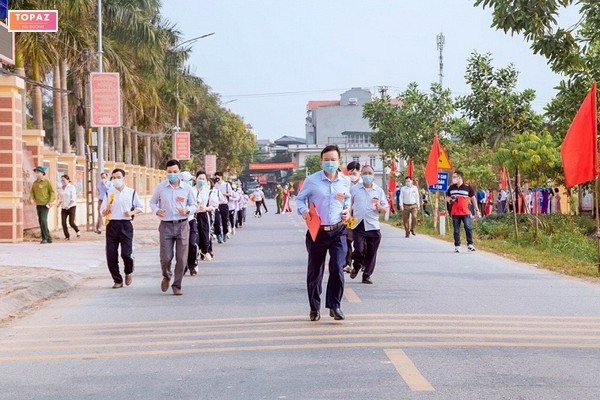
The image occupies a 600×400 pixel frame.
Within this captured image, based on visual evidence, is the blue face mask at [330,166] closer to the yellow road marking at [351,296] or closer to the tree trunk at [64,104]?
the yellow road marking at [351,296]

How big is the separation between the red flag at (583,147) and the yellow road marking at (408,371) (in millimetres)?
9216

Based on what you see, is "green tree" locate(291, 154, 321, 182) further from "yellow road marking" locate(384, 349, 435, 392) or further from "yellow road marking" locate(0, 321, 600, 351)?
"yellow road marking" locate(384, 349, 435, 392)

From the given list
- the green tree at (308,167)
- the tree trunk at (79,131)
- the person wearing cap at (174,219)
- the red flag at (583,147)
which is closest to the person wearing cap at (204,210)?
the person wearing cap at (174,219)

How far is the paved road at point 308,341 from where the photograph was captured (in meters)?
7.55

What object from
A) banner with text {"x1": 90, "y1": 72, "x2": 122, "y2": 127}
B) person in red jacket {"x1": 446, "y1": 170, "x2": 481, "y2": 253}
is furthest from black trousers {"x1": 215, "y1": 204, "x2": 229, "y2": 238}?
person in red jacket {"x1": 446, "y1": 170, "x2": 481, "y2": 253}

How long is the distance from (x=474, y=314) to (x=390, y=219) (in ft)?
118

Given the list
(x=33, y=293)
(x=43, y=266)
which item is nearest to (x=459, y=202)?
(x=43, y=266)

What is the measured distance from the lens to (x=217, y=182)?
86.9ft

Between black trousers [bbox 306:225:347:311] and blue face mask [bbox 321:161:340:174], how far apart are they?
64 centimetres

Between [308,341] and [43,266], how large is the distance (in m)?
10.5

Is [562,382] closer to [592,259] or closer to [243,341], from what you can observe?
[243,341]

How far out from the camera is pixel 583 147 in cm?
1730

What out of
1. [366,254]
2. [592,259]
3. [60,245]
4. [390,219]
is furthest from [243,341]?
[390,219]

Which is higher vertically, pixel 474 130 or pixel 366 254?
pixel 474 130
